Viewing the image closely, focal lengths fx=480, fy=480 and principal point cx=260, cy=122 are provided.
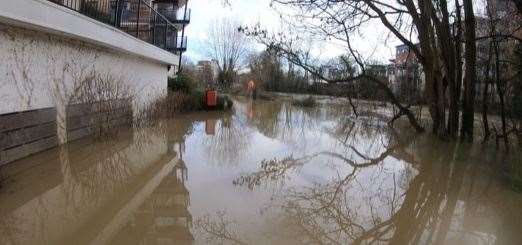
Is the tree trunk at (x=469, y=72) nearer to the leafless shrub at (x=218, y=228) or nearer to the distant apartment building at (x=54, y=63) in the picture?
the distant apartment building at (x=54, y=63)

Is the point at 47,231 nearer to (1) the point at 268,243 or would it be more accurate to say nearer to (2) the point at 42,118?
(1) the point at 268,243

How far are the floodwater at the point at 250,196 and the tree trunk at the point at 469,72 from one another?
3198mm

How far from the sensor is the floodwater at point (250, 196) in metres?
5.50

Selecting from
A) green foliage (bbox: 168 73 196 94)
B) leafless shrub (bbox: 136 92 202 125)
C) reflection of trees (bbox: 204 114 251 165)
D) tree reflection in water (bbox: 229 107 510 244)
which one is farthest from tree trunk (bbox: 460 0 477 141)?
green foliage (bbox: 168 73 196 94)

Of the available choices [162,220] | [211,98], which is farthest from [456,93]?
[162,220]

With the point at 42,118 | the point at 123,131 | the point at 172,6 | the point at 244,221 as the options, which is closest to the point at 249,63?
the point at 172,6

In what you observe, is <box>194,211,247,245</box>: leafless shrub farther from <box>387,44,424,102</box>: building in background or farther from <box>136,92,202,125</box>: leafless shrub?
<box>387,44,424,102</box>: building in background

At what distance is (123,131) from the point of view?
13367 millimetres

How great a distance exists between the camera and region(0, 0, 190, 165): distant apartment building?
26.5 ft

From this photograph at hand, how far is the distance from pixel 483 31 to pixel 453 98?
16.6 ft

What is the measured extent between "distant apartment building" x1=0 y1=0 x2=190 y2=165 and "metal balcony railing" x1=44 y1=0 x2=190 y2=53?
6 centimetres

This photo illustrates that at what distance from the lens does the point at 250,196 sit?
716 cm

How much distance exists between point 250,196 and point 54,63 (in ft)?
18.0

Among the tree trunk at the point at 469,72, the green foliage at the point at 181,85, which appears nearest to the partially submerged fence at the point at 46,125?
the green foliage at the point at 181,85
